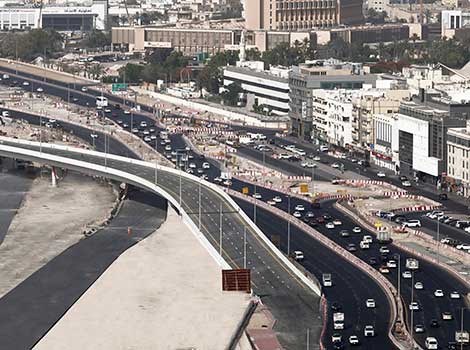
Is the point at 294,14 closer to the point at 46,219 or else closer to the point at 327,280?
the point at 46,219

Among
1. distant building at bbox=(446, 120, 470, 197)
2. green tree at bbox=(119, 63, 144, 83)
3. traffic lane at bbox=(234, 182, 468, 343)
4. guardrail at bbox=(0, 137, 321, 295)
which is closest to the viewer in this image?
traffic lane at bbox=(234, 182, 468, 343)

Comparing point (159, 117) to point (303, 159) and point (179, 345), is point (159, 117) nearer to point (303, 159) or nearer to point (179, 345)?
point (303, 159)

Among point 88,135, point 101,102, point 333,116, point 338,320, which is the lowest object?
point 338,320

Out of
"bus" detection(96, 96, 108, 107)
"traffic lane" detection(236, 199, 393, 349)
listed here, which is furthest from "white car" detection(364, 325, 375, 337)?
"bus" detection(96, 96, 108, 107)

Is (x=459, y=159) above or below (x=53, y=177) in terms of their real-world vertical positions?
above

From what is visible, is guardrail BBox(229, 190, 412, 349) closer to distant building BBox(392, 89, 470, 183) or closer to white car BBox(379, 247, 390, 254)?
white car BBox(379, 247, 390, 254)

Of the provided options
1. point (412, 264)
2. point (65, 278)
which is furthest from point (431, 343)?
point (65, 278)

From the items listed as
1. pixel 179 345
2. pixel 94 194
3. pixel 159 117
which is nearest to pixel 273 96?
pixel 159 117
